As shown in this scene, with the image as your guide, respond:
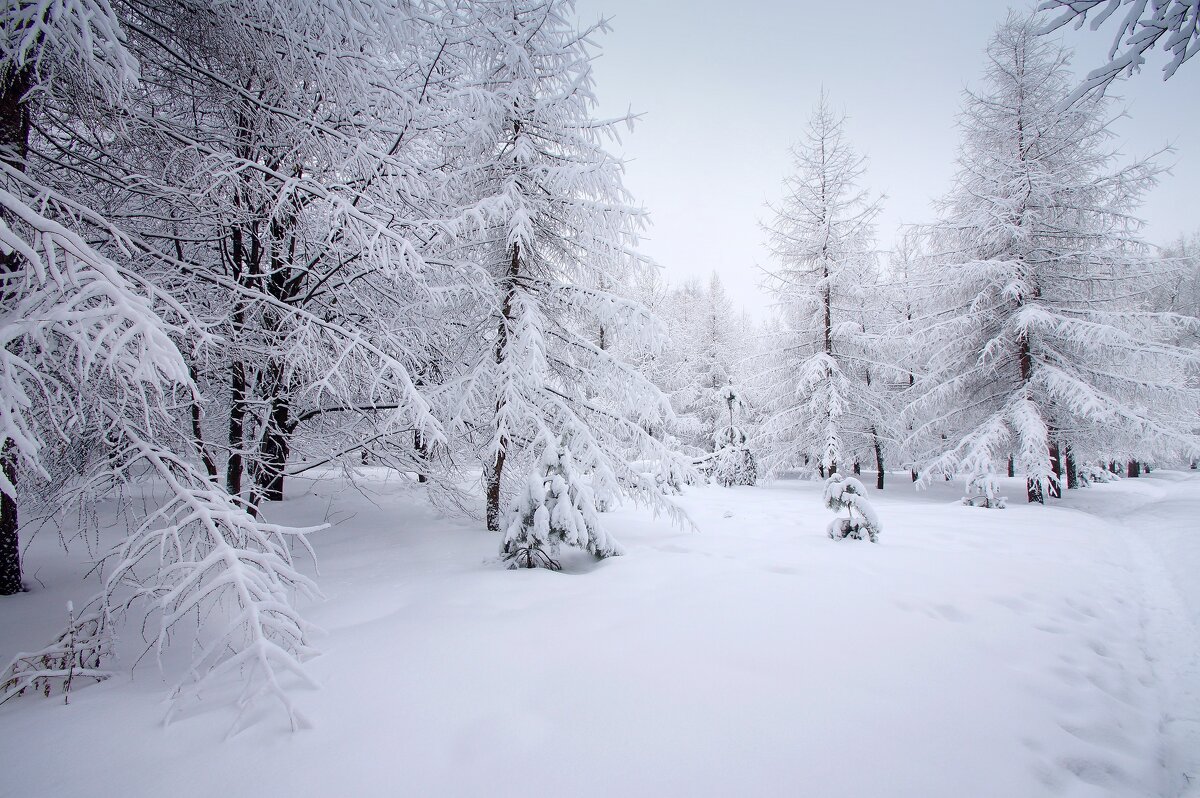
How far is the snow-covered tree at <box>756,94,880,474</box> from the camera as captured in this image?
14.1 meters

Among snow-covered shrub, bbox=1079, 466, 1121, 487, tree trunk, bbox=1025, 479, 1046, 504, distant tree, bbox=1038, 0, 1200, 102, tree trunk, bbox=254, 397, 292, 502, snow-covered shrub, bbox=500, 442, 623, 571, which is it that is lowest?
snow-covered shrub, bbox=1079, 466, 1121, 487

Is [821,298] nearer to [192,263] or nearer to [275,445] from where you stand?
[275,445]

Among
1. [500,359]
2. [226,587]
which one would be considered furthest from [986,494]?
[226,587]

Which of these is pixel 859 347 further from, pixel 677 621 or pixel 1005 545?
pixel 677 621

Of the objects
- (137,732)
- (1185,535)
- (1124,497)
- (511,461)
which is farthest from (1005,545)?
(1124,497)

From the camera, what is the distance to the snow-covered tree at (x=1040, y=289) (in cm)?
1045

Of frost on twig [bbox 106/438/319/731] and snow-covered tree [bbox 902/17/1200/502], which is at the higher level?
snow-covered tree [bbox 902/17/1200/502]

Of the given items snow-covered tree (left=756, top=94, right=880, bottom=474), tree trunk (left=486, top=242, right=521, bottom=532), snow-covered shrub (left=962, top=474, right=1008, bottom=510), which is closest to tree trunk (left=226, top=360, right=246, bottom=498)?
tree trunk (left=486, top=242, right=521, bottom=532)

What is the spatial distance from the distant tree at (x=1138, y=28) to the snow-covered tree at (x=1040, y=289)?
10.5 m

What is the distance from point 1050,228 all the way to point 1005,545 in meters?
9.84

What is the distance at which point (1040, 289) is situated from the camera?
11.8 m

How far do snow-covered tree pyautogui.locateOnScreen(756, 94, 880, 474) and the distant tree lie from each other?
12.0 metres

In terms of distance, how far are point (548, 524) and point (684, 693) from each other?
2471 mm

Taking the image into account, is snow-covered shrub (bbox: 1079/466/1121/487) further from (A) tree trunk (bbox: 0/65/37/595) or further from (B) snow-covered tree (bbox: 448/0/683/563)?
(A) tree trunk (bbox: 0/65/37/595)
